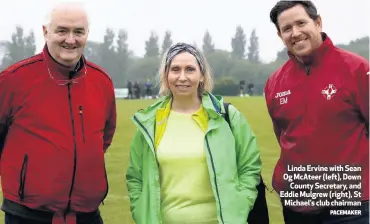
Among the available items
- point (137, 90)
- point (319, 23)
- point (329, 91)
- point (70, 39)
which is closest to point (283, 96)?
point (329, 91)

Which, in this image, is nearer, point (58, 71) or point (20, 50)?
point (58, 71)

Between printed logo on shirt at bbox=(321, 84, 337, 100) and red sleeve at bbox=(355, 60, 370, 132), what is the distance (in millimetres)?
136

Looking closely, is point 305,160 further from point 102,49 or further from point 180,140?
point 102,49

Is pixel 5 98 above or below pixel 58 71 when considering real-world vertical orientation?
below

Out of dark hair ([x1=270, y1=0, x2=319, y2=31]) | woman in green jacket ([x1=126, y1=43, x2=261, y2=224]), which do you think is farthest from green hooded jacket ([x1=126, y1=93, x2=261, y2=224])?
dark hair ([x1=270, y1=0, x2=319, y2=31])

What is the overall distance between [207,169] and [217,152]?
13cm

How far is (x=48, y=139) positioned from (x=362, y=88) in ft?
6.43

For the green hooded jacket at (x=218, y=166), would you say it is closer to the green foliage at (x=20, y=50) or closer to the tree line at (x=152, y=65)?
the green foliage at (x=20, y=50)

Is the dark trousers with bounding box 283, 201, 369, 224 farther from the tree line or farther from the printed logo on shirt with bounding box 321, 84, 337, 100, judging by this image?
the tree line

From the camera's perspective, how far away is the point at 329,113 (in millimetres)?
3234

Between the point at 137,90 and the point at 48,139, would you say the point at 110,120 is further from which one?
the point at 137,90

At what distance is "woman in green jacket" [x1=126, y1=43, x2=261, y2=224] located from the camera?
3342mm

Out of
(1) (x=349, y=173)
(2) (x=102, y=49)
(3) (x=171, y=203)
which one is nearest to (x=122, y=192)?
(3) (x=171, y=203)

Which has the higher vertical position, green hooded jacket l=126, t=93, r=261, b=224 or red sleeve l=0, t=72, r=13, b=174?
red sleeve l=0, t=72, r=13, b=174
